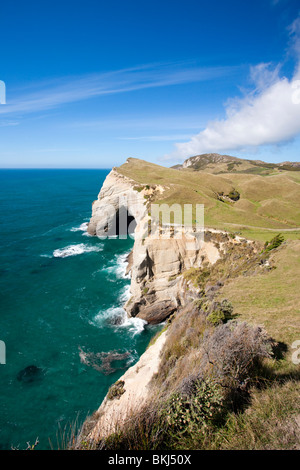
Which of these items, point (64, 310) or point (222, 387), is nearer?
point (222, 387)

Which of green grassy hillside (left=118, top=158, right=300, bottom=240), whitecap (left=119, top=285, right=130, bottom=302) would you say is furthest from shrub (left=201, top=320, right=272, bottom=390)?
whitecap (left=119, top=285, right=130, bottom=302)

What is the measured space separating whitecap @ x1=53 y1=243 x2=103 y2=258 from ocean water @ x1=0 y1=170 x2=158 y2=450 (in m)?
0.05

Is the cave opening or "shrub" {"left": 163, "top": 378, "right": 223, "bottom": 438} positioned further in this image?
the cave opening

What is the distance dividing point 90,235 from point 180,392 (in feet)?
164

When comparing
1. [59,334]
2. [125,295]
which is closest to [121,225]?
[125,295]

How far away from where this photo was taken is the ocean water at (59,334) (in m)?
17.2

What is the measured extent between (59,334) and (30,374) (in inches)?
185

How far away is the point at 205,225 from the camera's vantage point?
30031mm

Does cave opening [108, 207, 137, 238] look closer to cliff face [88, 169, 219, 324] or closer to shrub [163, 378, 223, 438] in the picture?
cliff face [88, 169, 219, 324]

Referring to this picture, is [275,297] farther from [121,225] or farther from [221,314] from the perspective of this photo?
[121,225]

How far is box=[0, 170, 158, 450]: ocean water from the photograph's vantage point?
17.2m

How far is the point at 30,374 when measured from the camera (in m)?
20.0
